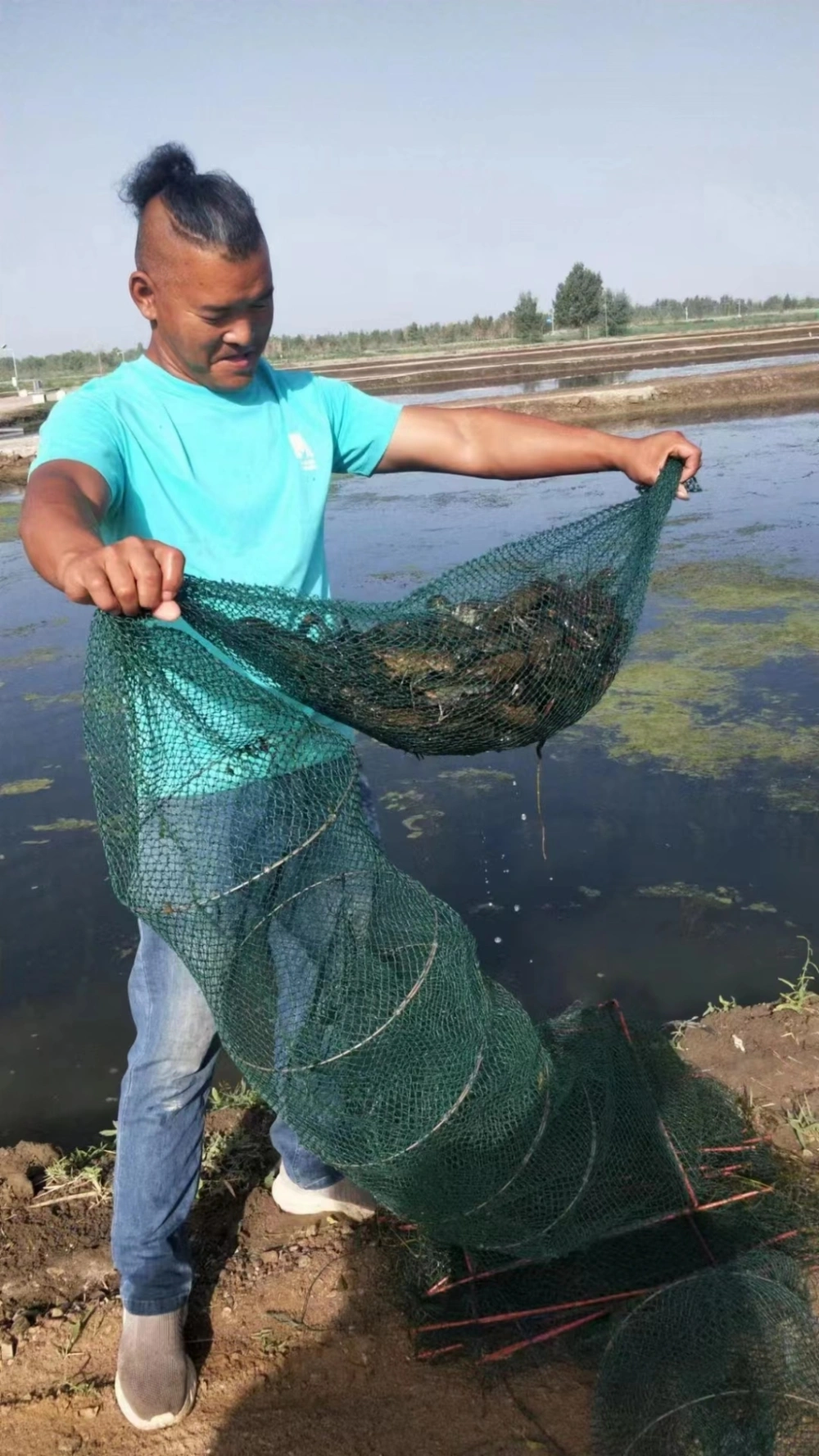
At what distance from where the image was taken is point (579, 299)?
58656mm

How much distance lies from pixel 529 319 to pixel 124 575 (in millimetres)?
59098

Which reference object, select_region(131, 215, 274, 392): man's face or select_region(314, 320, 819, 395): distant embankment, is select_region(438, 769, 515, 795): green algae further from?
select_region(314, 320, 819, 395): distant embankment

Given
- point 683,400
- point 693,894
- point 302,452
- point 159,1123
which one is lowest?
point 693,894

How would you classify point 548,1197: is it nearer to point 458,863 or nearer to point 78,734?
point 458,863

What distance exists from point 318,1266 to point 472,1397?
1.82 feet

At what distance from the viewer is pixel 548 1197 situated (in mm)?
2641

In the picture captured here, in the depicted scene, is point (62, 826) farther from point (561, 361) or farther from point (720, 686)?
point (561, 361)

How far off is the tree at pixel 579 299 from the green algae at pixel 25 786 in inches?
2235

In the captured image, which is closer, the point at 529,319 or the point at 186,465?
the point at 186,465

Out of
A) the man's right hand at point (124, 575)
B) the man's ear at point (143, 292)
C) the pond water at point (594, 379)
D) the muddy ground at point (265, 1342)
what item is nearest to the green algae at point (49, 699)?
the muddy ground at point (265, 1342)

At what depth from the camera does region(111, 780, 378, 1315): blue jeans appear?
89.0 inches

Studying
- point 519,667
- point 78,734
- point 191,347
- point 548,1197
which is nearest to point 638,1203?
point 548,1197

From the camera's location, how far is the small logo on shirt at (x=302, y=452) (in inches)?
90.9

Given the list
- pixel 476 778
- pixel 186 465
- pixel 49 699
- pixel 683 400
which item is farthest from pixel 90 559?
pixel 683 400
